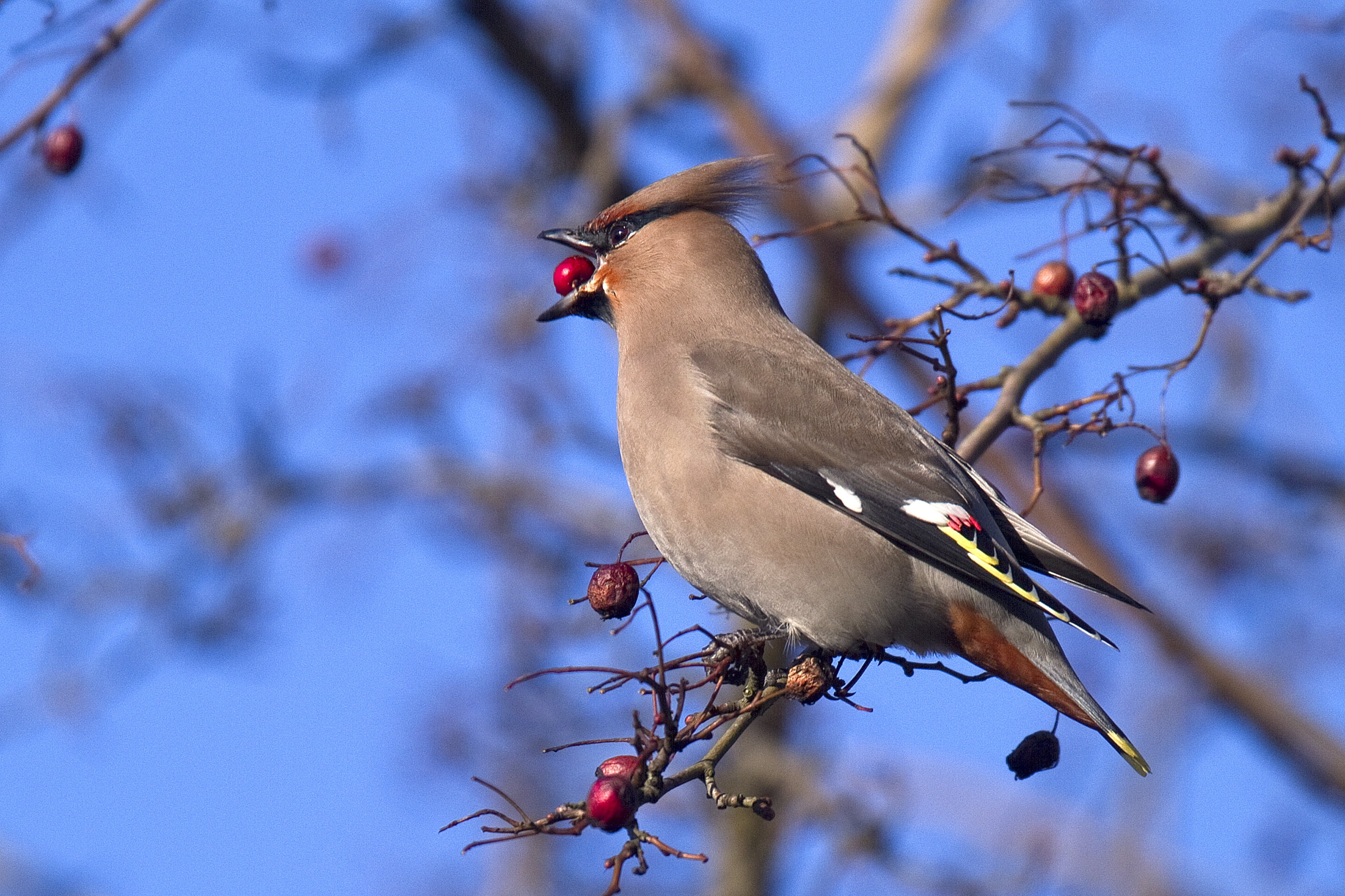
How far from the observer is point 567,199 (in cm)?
874

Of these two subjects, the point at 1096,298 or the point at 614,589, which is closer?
the point at 614,589

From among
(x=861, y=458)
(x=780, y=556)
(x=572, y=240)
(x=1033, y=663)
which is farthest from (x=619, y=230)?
(x=1033, y=663)

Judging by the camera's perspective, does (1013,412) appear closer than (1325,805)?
Yes

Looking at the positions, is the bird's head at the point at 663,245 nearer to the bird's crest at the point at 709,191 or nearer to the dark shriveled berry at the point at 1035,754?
the bird's crest at the point at 709,191

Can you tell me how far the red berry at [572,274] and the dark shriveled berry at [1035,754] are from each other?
1.92 meters

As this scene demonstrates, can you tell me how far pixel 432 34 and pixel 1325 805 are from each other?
5.37m

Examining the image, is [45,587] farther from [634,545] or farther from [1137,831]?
[1137,831]

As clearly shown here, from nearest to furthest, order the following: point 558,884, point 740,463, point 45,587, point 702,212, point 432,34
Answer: point 740,463
point 702,212
point 45,587
point 432,34
point 558,884

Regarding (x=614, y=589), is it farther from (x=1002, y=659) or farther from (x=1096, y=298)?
(x=1096, y=298)

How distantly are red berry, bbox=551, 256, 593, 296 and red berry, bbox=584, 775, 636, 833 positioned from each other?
2.19 metres

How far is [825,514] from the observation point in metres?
3.67

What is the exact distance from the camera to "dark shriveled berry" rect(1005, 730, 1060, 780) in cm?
320

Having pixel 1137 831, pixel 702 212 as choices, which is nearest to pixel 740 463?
pixel 702 212

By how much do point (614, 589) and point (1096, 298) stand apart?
1303 millimetres
